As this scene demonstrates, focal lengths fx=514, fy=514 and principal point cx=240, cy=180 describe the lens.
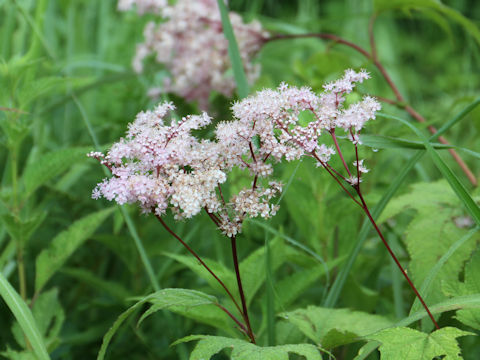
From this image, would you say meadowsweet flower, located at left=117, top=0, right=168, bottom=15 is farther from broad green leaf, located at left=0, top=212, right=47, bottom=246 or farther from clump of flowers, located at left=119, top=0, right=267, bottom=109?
broad green leaf, located at left=0, top=212, right=47, bottom=246

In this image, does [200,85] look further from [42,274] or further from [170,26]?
[42,274]

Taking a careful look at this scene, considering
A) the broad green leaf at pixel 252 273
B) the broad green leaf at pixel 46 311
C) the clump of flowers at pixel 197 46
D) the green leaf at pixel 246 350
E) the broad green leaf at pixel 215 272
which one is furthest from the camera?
the clump of flowers at pixel 197 46

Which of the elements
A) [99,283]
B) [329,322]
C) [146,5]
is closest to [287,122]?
[329,322]

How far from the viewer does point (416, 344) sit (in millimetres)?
762

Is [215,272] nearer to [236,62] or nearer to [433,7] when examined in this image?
[236,62]

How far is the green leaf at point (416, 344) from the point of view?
74 centimetres

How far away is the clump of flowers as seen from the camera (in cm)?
176

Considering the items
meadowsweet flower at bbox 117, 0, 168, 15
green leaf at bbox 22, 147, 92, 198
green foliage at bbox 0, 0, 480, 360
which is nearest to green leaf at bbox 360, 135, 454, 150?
green foliage at bbox 0, 0, 480, 360

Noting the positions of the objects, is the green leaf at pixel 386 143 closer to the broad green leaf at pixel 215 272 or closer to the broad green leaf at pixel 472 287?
the broad green leaf at pixel 472 287

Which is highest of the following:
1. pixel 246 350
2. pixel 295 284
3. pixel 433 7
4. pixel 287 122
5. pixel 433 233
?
→ pixel 433 7

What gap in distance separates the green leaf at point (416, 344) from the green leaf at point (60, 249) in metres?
0.70

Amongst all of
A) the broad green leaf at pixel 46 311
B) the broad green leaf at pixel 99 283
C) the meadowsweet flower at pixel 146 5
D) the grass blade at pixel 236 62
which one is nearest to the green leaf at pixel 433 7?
the grass blade at pixel 236 62

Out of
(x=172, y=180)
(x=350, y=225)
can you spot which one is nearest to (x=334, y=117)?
(x=172, y=180)

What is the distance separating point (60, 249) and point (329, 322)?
0.62 metres
